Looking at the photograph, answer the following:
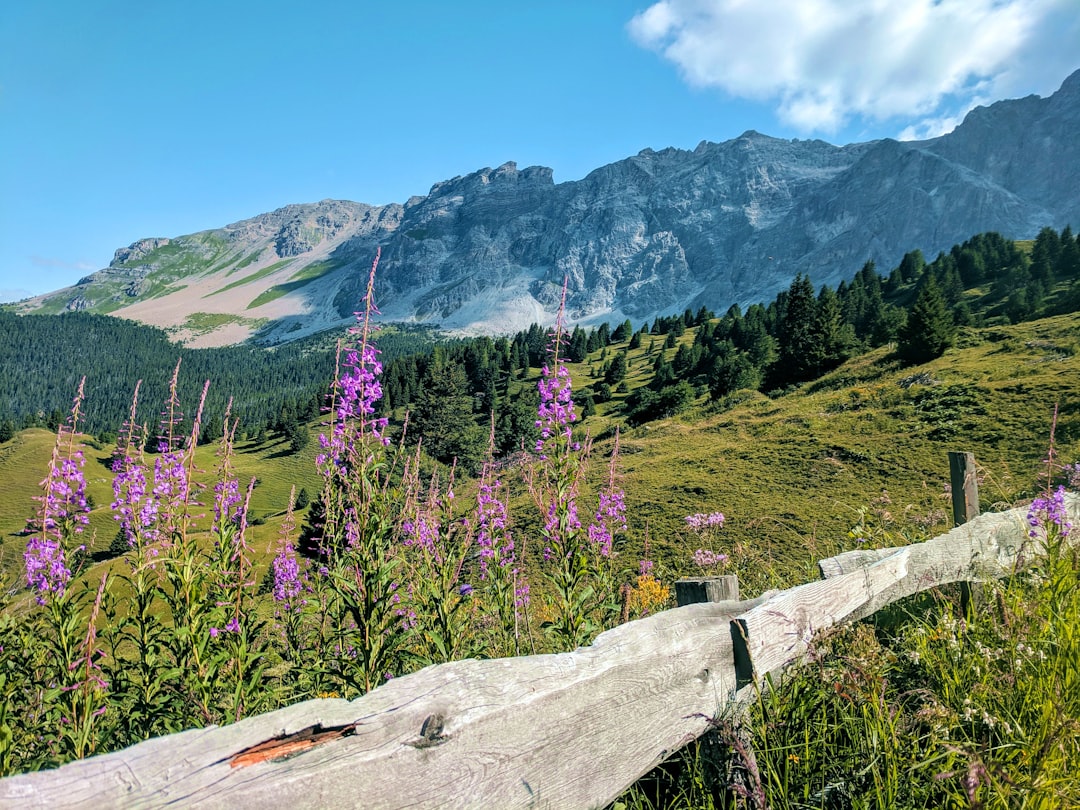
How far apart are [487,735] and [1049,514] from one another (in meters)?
4.72

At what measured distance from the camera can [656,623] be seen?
110 inches

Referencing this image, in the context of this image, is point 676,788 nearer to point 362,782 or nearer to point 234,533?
point 362,782

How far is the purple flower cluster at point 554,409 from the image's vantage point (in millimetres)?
5133

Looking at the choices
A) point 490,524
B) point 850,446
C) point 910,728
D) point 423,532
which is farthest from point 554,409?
point 850,446

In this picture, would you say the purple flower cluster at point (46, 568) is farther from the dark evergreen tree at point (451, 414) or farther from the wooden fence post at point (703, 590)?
the dark evergreen tree at point (451, 414)

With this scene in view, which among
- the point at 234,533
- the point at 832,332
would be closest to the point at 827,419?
the point at 832,332

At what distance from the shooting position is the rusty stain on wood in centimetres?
152

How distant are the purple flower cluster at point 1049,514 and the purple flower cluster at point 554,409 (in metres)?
3.52

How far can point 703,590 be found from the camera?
11.6ft

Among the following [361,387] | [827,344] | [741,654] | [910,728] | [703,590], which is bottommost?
[910,728]

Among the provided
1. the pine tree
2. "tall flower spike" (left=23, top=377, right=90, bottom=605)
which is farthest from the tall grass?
the pine tree

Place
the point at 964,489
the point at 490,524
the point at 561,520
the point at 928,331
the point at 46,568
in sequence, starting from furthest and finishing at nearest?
the point at 928,331, the point at 490,524, the point at 964,489, the point at 561,520, the point at 46,568

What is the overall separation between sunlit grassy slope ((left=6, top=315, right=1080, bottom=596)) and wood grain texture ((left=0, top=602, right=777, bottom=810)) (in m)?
7.52

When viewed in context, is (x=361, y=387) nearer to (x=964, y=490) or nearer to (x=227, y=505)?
(x=227, y=505)
